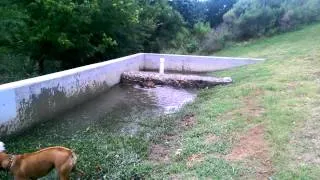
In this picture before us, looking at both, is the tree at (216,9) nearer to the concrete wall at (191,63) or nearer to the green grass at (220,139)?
the concrete wall at (191,63)

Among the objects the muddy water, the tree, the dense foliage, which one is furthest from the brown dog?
the tree

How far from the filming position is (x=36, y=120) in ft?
29.6

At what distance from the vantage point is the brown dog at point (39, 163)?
5109 millimetres

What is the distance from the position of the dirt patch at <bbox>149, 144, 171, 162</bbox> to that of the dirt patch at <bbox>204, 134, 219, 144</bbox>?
0.67 metres

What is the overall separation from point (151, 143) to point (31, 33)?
27.8ft

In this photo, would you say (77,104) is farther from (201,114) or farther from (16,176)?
(16,176)

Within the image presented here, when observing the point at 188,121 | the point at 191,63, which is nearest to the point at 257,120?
the point at 188,121

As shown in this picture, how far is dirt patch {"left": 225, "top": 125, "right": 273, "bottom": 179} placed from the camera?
5816 millimetres

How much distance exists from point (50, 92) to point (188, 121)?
322 cm

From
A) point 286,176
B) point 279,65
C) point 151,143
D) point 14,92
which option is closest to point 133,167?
point 151,143

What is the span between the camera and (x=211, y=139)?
23.9 feet

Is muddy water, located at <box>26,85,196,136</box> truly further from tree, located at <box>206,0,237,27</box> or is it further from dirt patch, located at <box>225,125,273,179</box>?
tree, located at <box>206,0,237,27</box>

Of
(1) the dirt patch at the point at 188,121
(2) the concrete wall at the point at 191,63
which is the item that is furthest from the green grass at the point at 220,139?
(2) the concrete wall at the point at 191,63

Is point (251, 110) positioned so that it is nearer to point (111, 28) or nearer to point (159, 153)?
point (159, 153)
